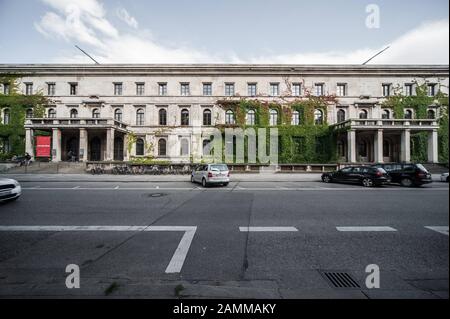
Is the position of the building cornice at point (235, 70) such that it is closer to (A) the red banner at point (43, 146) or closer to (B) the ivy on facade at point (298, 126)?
(B) the ivy on facade at point (298, 126)

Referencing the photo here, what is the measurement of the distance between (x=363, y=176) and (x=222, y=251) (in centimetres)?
1468

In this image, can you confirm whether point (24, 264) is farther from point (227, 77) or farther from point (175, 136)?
point (227, 77)

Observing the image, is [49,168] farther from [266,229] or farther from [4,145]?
[266,229]

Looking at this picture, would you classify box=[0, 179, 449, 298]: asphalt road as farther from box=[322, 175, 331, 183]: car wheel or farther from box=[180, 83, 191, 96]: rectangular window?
box=[180, 83, 191, 96]: rectangular window

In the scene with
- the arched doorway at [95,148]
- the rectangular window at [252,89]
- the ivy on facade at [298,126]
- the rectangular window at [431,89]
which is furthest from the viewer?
the rectangular window at [252,89]

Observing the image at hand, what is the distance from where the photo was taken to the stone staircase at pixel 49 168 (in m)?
23.0

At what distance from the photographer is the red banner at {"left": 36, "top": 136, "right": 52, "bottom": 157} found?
26062 millimetres

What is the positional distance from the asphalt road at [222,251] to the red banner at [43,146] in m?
23.3

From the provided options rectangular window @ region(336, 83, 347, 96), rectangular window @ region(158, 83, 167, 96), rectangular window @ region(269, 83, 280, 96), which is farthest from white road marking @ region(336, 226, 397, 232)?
rectangular window @ region(158, 83, 167, 96)

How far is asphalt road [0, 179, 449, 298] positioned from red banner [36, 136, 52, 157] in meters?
23.3

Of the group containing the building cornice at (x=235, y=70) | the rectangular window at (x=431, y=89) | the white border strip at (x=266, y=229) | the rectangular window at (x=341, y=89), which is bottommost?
the white border strip at (x=266, y=229)

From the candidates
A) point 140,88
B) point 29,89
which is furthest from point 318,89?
point 29,89

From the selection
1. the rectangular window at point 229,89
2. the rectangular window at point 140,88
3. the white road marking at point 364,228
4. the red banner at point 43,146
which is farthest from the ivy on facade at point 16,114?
the white road marking at point 364,228
